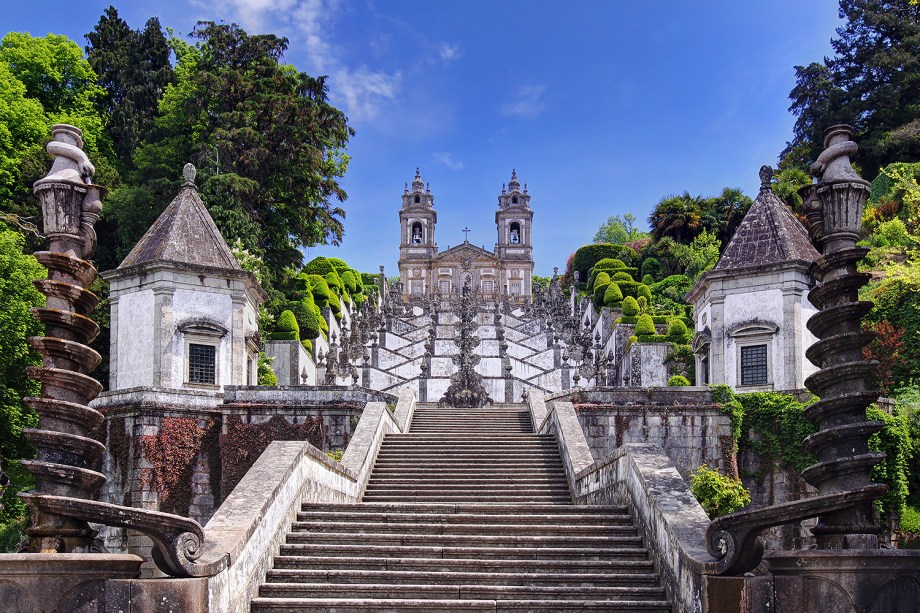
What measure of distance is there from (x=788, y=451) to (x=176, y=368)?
601 inches

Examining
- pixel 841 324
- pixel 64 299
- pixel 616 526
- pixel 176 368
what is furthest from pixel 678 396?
pixel 64 299

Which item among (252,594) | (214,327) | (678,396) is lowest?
(252,594)

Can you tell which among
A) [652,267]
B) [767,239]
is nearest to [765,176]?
[767,239]

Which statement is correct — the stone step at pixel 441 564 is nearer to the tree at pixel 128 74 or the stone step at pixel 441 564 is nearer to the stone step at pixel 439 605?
the stone step at pixel 439 605

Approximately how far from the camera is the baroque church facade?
90812mm

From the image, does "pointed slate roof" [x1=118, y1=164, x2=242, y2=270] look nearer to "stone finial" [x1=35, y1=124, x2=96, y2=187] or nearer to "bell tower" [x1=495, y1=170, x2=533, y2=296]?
"stone finial" [x1=35, y1=124, x2=96, y2=187]

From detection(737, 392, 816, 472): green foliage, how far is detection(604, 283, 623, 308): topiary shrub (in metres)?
25.1

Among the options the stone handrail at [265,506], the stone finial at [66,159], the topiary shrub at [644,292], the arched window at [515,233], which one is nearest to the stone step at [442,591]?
the stone handrail at [265,506]

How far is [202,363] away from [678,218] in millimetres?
37989

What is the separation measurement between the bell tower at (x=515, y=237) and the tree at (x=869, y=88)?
43193mm

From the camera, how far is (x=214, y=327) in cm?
2312

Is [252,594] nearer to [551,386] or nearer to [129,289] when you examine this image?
[129,289]

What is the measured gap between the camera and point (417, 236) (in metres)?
94.8

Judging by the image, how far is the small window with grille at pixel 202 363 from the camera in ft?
75.2
